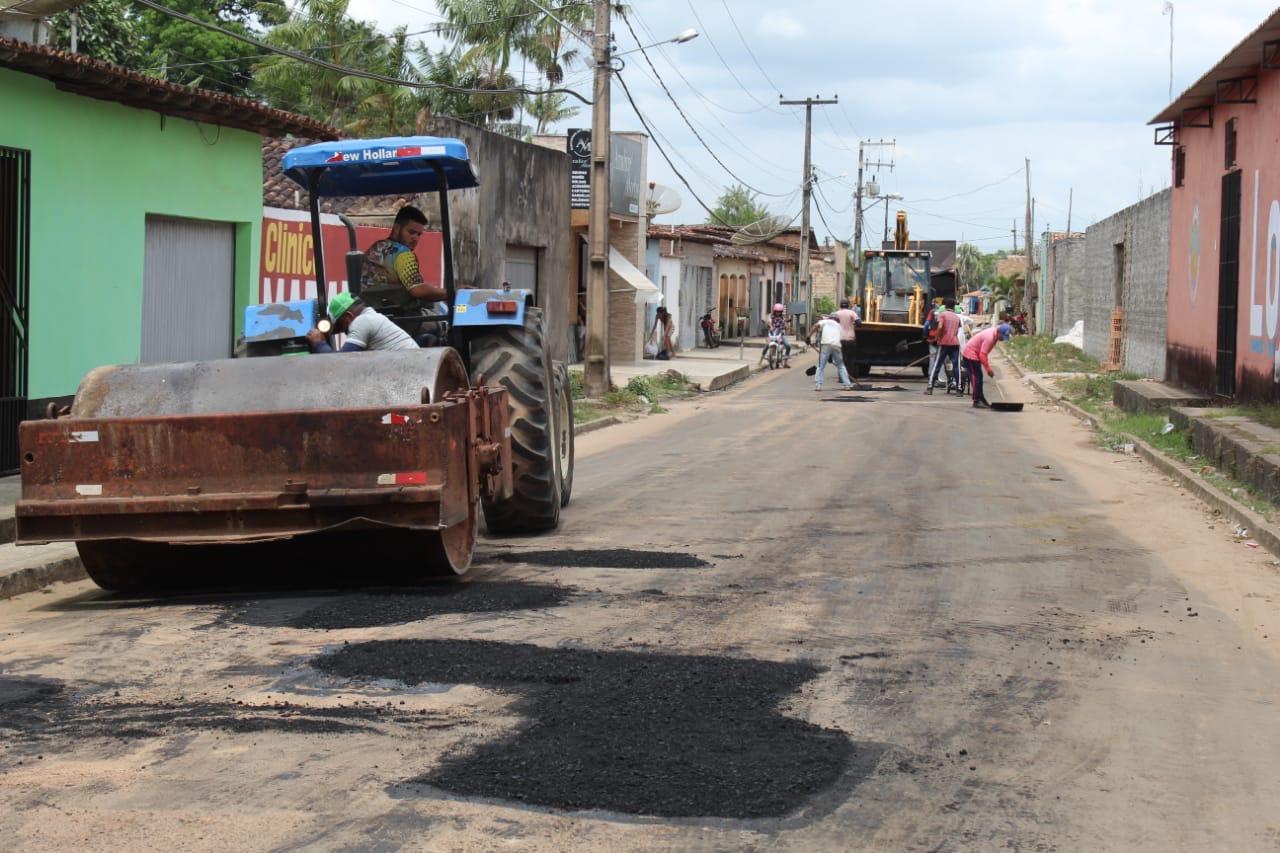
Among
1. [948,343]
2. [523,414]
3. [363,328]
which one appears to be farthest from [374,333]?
[948,343]

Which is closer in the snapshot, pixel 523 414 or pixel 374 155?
pixel 374 155

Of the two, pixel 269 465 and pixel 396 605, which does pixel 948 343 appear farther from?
pixel 269 465

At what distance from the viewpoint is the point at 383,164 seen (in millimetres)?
9953

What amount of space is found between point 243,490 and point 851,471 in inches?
338

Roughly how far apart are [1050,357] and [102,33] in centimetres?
2497

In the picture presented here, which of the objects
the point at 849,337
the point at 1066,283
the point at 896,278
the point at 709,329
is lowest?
the point at 849,337

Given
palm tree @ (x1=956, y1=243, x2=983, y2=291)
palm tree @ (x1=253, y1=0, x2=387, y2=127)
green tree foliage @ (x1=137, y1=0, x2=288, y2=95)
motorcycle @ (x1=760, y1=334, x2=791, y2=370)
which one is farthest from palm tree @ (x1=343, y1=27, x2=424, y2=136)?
palm tree @ (x1=956, y1=243, x2=983, y2=291)

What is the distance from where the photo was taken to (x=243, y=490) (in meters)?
7.66

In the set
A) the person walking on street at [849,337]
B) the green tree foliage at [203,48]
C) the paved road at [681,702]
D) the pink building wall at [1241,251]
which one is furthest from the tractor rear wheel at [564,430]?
the green tree foliage at [203,48]

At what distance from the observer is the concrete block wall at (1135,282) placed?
1059 inches

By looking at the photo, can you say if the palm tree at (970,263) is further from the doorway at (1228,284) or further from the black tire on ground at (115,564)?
the black tire on ground at (115,564)

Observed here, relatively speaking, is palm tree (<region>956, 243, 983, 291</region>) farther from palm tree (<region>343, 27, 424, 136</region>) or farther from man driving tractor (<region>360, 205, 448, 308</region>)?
man driving tractor (<region>360, 205, 448, 308</region>)

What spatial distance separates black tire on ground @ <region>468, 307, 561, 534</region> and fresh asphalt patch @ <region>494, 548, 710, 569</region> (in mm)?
526

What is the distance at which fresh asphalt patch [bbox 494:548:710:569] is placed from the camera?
30.0 feet
